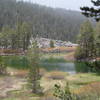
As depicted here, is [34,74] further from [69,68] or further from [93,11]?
[69,68]

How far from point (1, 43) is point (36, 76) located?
104072 millimetres

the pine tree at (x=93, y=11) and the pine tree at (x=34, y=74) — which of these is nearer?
the pine tree at (x=93, y=11)

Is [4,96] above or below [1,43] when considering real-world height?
below

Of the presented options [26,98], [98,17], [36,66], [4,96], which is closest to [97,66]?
[98,17]

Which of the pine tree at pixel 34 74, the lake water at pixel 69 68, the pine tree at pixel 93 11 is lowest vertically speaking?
the lake water at pixel 69 68

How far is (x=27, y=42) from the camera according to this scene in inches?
5817

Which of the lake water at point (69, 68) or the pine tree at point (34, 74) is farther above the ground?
the pine tree at point (34, 74)

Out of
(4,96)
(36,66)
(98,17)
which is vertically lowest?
(4,96)

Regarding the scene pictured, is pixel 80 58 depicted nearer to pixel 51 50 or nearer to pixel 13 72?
pixel 13 72

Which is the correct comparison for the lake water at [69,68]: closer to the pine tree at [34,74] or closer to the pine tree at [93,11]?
the pine tree at [34,74]

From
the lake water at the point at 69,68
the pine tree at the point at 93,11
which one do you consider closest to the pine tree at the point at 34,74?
the lake water at the point at 69,68

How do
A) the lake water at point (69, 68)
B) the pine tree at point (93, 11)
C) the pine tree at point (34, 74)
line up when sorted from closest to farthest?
the pine tree at point (93, 11) → the pine tree at point (34, 74) → the lake water at point (69, 68)

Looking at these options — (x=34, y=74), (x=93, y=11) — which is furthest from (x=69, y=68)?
(x=93, y=11)

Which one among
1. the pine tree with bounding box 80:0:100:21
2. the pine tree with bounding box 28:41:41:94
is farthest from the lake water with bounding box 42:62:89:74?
the pine tree with bounding box 80:0:100:21
